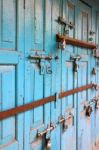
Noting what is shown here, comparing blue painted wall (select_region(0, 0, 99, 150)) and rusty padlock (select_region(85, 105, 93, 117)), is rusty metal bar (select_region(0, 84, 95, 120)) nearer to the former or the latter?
blue painted wall (select_region(0, 0, 99, 150))

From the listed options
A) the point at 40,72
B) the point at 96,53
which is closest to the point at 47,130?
the point at 40,72

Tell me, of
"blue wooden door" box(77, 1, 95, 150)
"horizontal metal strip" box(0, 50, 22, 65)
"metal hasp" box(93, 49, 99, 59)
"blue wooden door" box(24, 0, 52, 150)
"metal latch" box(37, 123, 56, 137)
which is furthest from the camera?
"metal hasp" box(93, 49, 99, 59)

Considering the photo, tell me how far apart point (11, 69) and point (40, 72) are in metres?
0.46

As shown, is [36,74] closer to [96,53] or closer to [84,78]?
[84,78]

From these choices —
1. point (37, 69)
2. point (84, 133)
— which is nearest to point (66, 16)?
point (37, 69)

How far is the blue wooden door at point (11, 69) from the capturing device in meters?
1.74

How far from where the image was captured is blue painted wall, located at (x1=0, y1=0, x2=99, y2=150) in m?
1.80

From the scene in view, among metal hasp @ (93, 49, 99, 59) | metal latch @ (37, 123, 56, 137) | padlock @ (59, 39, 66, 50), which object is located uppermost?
padlock @ (59, 39, 66, 50)

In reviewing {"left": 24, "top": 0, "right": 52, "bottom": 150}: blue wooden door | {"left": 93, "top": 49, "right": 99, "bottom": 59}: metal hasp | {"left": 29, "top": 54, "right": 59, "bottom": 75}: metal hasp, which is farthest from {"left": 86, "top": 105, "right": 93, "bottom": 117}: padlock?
{"left": 29, "top": 54, "right": 59, "bottom": 75}: metal hasp

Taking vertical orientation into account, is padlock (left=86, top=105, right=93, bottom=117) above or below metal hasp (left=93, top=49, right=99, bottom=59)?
below

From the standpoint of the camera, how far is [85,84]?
3.55 m

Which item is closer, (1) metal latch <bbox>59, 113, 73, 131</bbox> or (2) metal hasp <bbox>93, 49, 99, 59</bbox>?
Result: (1) metal latch <bbox>59, 113, 73, 131</bbox>

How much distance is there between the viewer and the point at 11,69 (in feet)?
6.04

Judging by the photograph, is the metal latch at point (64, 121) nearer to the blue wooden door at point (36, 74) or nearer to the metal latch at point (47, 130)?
the metal latch at point (47, 130)
